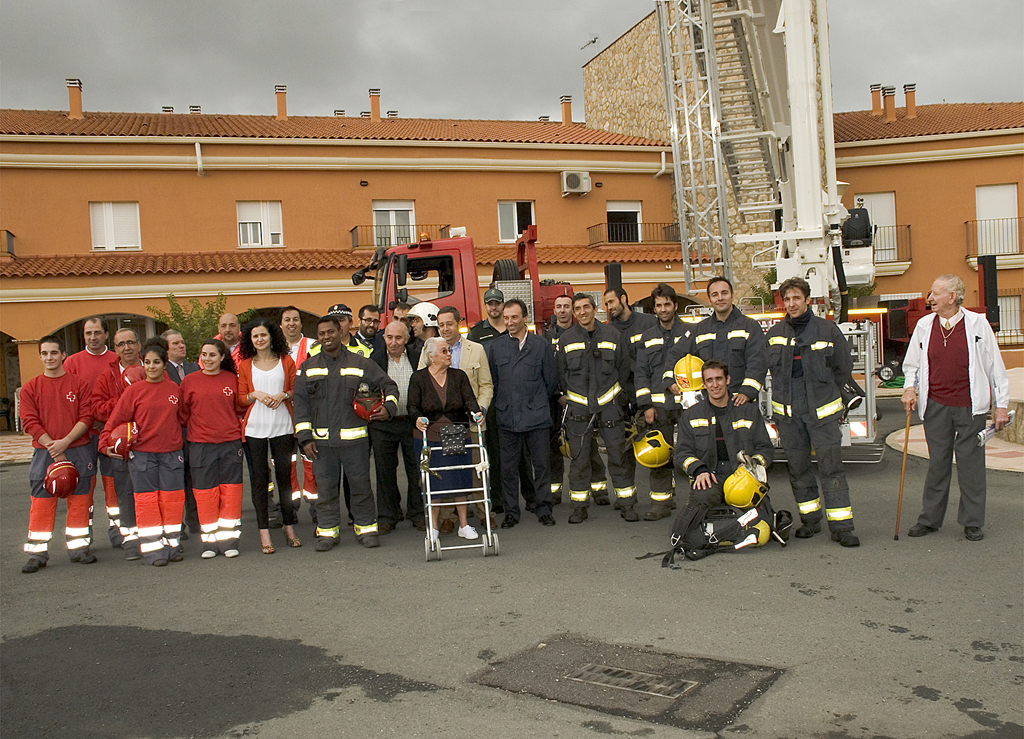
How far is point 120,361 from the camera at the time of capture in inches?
316

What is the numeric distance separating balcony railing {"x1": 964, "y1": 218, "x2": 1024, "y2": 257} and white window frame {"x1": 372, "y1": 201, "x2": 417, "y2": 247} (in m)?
17.0

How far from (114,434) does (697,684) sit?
5.05m

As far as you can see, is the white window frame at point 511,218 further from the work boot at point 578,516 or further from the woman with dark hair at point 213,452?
the woman with dark hair at point 213,452

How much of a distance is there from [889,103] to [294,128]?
65.7 feet

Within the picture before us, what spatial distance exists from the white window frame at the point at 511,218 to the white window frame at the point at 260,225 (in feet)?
20.5

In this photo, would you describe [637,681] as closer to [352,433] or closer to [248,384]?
[352,433]

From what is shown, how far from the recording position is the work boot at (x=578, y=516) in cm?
788

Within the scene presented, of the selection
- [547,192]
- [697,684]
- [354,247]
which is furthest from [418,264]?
[547,192]

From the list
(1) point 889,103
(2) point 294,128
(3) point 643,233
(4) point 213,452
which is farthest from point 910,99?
(4) point 213,452

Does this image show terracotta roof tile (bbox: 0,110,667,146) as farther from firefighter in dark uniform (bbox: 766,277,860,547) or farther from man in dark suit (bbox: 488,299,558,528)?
firefighter in dark uniform (bbox: 766,277,860,547)

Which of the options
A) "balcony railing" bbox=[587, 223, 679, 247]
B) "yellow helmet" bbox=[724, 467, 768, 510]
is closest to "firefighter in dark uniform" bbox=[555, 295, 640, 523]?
"yellow helmet" bbox=[724, 467, 768, 510]

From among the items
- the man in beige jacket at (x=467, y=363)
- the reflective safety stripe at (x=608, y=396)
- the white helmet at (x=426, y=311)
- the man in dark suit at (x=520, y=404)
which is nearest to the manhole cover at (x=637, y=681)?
the man in beige jacket at (x=467, y=363)

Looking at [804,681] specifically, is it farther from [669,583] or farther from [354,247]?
[354,247]

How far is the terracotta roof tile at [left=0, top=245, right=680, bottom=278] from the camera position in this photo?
2161 centimetres
